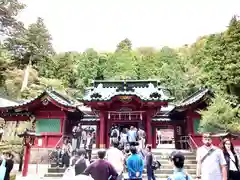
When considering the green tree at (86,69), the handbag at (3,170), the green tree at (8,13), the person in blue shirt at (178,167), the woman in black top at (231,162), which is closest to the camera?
the person in blue shirt at (178,167)

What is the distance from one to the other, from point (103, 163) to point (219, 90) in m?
15.6

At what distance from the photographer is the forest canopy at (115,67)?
17438mm

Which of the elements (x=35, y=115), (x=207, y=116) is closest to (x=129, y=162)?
(x=207, y=116)

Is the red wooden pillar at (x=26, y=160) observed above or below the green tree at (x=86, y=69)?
below

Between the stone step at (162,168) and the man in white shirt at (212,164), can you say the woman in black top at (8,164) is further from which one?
the stone step at (162,168)

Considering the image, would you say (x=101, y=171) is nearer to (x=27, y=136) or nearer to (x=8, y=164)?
(x=8, y=164)

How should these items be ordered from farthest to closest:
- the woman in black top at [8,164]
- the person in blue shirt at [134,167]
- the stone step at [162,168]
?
the stone step at [162,168] → the person in blue shirt at [134,167] → the woman in black top at [8,164]

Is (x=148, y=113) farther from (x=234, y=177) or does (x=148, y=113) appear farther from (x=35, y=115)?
(x=234, y=177)

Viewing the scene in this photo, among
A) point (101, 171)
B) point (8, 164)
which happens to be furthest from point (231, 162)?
point (8, 164)

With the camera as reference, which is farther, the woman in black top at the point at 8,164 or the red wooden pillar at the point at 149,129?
the red wooden pillar at the point at 149,129

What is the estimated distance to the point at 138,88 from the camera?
18.5 meters

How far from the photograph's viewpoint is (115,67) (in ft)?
153

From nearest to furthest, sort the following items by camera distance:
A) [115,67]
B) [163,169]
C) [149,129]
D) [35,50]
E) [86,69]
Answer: [163,169]
[149,129]
[35,50]
[86,69]
[115,67]

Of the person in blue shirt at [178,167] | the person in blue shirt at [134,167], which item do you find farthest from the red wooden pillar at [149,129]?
the person in blue shirt at [178,167]
